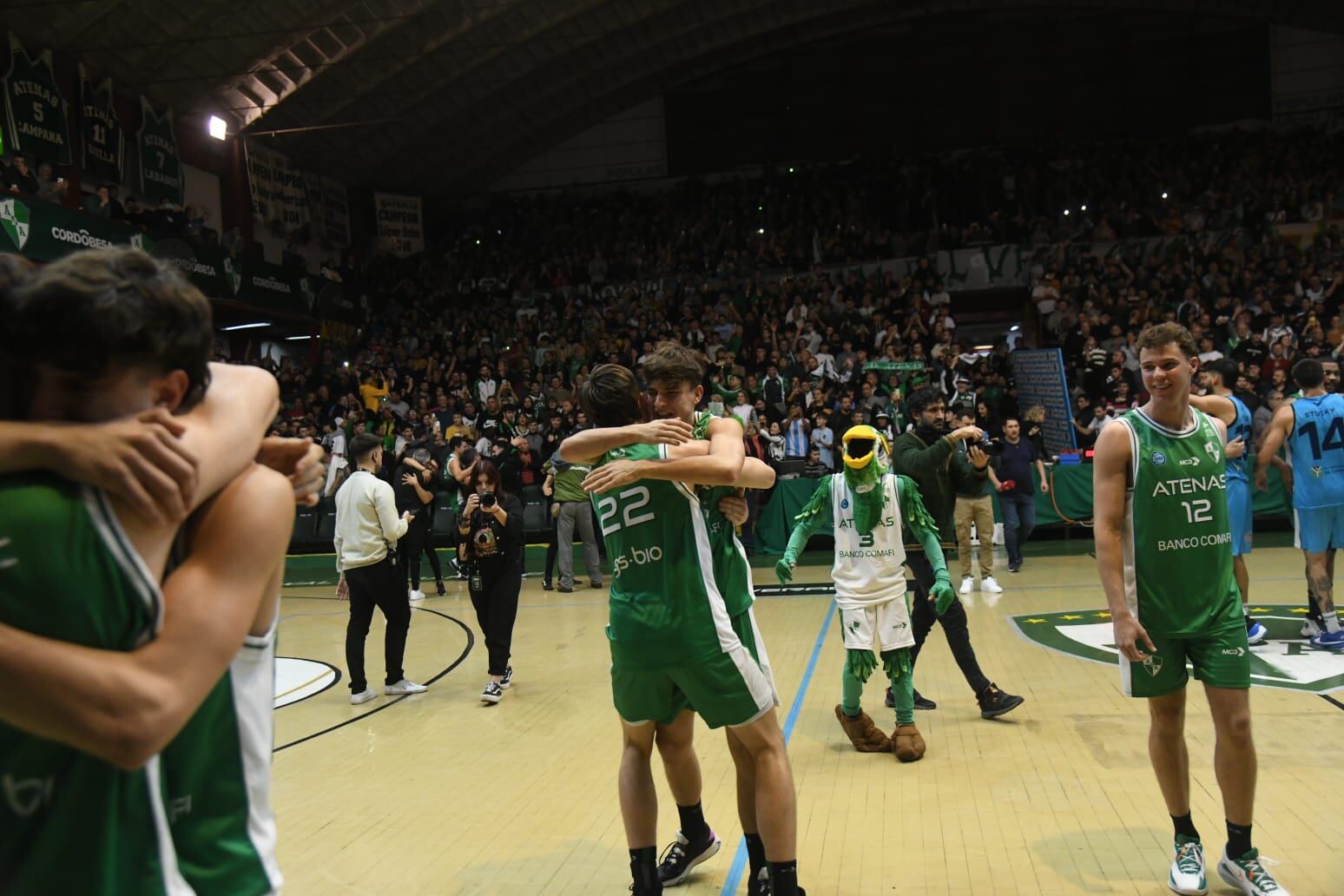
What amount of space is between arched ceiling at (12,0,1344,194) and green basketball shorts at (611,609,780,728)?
17.9m

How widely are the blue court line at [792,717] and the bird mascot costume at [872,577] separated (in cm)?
51

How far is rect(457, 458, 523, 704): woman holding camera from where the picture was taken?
7.22 metres

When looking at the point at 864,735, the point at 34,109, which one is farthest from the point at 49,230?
the point at 864,735

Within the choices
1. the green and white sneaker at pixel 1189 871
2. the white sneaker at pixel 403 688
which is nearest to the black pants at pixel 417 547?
the white sneaker at pixel 403 688

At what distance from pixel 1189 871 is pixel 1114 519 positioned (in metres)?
1.24

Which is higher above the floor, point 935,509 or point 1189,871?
point 935,509

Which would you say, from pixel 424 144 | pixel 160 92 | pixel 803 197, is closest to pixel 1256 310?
pixel 803 197

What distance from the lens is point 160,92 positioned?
66.6 feet

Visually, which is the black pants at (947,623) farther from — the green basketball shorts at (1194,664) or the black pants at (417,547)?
the black pants at (417,547)

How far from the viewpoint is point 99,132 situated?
1853 centimetres

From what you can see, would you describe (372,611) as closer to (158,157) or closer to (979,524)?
(979,524)

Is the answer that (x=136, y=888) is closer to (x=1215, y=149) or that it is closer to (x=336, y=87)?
(x=336, y=87)

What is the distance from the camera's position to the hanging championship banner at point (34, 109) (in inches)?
651

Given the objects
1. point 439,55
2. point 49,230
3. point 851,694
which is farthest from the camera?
point 439,55
